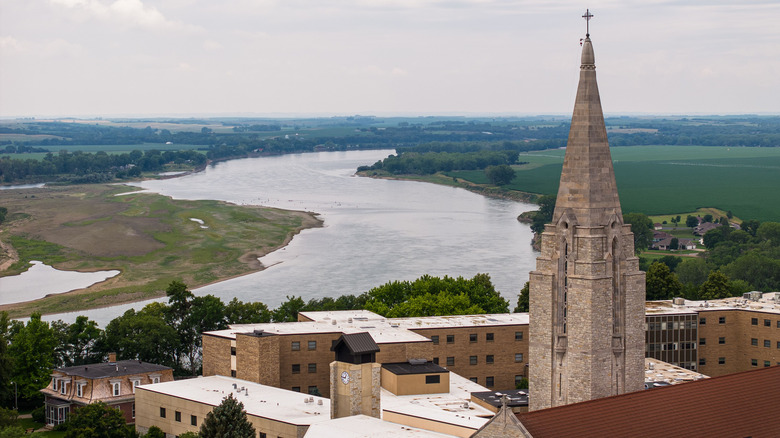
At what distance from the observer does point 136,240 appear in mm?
140125

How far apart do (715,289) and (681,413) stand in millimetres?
50622

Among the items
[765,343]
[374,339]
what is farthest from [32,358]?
[765,343]

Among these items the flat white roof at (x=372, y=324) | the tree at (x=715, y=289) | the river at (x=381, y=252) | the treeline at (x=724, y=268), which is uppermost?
the flat white roof at (x=372, y=324)

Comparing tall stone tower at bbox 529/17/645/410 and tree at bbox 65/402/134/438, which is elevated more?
tall stone tower at bbox 529/17/645/410

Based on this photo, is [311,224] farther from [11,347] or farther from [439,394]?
[439,394]

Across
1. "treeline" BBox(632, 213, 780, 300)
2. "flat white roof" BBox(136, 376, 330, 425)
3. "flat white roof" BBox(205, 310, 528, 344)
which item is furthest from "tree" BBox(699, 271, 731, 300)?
"flat white roof" BBox(136, 376, 330, 425)

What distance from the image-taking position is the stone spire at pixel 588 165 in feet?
130

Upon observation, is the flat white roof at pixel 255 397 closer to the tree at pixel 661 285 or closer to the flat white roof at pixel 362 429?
the flat white roof at pixel 362 429

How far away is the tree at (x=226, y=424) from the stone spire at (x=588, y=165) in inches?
612

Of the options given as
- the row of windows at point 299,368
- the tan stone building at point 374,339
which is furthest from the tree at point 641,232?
the row of windows at point 299,368

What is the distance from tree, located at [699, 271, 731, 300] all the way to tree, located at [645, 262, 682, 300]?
190 cm

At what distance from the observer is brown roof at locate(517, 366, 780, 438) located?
33375 millimetres

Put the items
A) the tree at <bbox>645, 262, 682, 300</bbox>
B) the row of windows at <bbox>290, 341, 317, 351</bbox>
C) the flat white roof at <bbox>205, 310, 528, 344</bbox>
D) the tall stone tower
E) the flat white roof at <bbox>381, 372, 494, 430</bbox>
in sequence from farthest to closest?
1. the tree at <bbox>645, 262, 682, 300</bbox>
2. the flat white roof at <bbox>205, 310, 528, 344</bbox>
3. the row of windows at <bbox>290, 341, 317, 351</bbox>
4. the flat white roof at <bbox>381, 372, 494, 430</bbox>
5. the tall stone tower

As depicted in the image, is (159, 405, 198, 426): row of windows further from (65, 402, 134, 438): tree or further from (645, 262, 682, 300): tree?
(645, 262, 682, 300): tree
